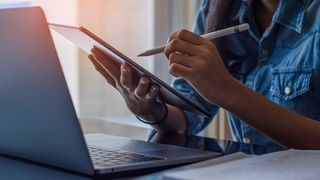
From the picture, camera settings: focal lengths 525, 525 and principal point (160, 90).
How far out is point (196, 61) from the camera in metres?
0.77

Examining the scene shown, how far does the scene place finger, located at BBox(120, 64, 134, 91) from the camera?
0.86 meters

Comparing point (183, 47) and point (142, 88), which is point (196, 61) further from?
point (142, 88)

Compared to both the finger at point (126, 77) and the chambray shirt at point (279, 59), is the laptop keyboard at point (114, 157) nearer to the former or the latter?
the finger at point (126, 77)

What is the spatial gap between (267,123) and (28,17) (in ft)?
1.44

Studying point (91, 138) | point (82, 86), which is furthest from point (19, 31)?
point (82, 86)

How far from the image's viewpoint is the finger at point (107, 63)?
2.82 feet

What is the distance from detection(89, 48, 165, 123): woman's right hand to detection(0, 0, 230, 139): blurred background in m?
0.51

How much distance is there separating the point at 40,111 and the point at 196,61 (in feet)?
0.92

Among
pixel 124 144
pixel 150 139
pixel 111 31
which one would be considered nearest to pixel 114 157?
pixel 124 144

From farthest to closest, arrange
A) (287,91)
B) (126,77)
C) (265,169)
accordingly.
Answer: (287,91) < (126,77) < (265,169)

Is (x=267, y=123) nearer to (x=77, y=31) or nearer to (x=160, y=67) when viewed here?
(x=77, y=31)

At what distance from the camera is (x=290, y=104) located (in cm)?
108

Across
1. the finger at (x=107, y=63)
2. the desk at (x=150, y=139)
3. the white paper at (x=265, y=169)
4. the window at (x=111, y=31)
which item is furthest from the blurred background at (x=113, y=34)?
the white paper at (x=265, y=169)

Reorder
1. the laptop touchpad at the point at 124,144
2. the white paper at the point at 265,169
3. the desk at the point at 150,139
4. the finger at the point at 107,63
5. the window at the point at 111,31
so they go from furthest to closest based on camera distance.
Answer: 1. the window at the point at 111,31
2. the finger at the point at 107,63
3. the laptop touchpad at the point at 124,144
4. the desk at the point at 150,139
5. the white paper at the point at 265,169
